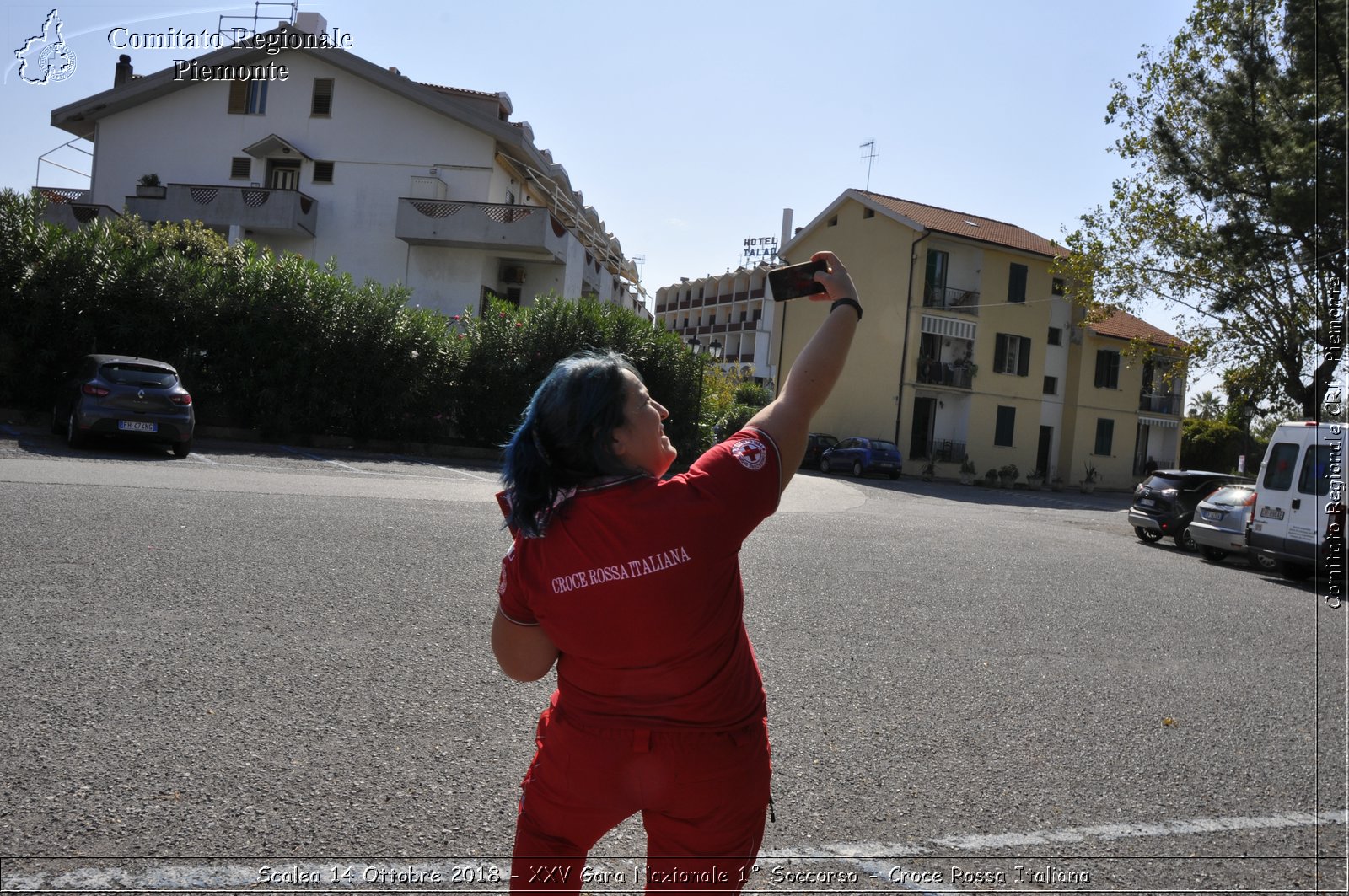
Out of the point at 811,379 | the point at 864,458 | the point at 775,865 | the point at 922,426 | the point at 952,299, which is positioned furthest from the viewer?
the point at 952,299

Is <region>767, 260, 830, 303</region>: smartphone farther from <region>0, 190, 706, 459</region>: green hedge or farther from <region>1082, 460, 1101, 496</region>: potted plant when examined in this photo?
<region>1082, 460, 1101, 496</region>: potted plant

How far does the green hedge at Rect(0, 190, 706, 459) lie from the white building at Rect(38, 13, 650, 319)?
6.01 metres

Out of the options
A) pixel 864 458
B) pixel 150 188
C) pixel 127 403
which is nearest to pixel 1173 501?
pixel 864 458

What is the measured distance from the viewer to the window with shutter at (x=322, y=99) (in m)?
35.7

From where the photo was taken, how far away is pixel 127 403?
16516 millimetres

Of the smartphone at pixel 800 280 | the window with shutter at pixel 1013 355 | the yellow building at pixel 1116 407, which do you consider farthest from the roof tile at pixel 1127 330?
the smartphone at pixel 800 280

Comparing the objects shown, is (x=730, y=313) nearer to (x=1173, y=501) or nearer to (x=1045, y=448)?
(x=1045, y=448)

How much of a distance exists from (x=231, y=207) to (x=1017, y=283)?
31766mm

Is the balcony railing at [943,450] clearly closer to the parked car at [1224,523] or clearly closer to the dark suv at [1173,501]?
the dark suv at [1173,501]

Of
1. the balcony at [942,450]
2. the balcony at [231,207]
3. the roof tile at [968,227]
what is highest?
the roof tile at [968,227]

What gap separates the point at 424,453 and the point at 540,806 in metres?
23.5

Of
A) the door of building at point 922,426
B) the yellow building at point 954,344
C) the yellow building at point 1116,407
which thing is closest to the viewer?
the yellow building at point 954,344

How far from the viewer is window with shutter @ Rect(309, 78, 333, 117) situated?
117ft

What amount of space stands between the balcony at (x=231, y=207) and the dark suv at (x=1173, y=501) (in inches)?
1051
